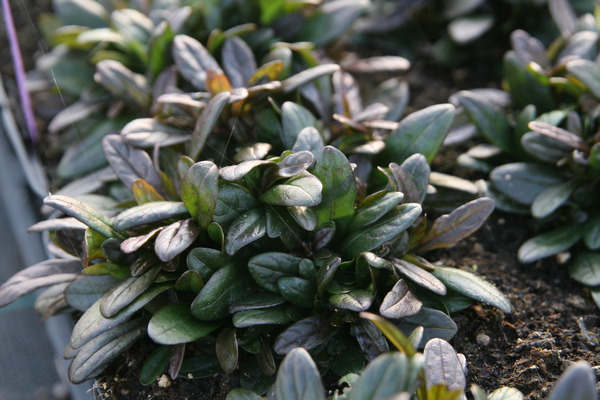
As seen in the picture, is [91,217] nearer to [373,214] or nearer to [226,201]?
[226,201]

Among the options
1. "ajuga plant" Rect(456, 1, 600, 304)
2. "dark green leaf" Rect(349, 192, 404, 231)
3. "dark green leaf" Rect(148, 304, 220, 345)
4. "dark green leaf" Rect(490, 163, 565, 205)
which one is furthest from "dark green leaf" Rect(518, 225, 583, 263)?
"dark green leaf" Rect(148, 304, 220, 345)

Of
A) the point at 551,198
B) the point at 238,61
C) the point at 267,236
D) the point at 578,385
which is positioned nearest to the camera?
the point at 578,385

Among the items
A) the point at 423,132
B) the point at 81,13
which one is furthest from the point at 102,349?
the point at 81,13

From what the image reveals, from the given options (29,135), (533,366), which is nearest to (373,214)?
(533,366)

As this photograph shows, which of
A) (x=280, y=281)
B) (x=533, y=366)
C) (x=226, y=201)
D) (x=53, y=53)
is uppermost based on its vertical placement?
(x=53, y=53)

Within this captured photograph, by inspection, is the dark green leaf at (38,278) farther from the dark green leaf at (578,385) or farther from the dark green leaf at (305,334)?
the dark green leaf at (578,385)

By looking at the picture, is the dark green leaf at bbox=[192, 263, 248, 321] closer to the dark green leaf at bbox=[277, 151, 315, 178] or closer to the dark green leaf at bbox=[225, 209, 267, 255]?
the dark green leaf at bbox=[225, 209, 267, 255]

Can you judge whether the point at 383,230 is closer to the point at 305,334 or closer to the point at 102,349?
the point at 305,334
